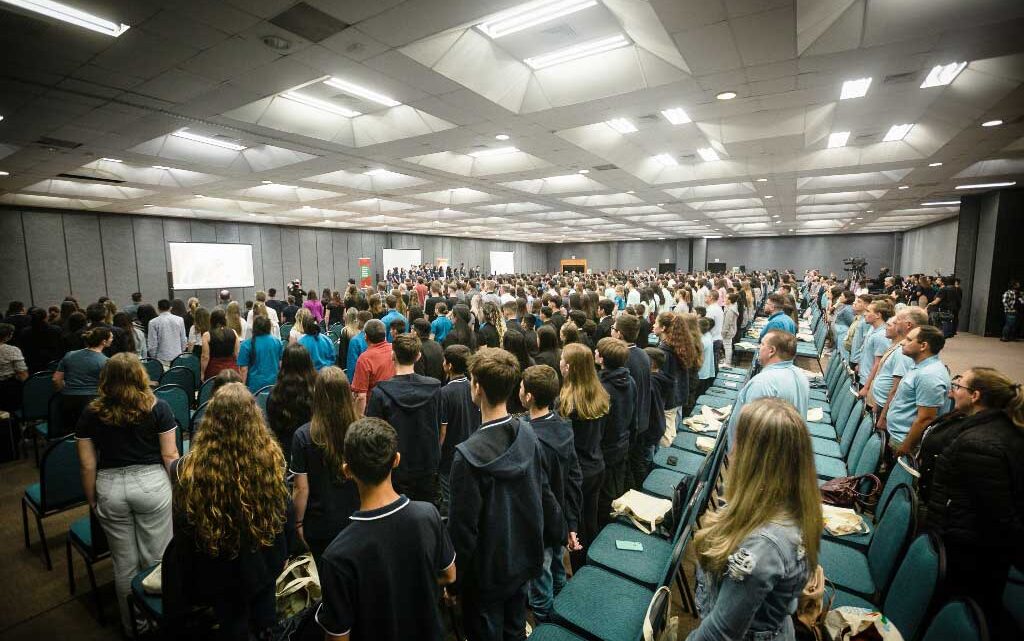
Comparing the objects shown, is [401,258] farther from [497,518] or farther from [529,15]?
[497,518]

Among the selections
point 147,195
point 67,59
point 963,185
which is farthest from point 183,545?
point 963,185

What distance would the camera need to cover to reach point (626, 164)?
7.62 meters

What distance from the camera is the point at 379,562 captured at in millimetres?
1376

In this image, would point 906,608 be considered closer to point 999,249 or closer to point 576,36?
point 576,36

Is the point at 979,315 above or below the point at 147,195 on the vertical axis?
below

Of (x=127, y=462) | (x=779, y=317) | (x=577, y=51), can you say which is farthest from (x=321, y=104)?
(x=779, y=317)

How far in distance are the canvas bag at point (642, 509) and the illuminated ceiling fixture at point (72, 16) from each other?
4.75m

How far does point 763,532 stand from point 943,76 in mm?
5839

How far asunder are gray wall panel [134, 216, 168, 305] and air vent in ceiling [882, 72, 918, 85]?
1826 centimetres

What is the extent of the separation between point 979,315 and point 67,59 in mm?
17710

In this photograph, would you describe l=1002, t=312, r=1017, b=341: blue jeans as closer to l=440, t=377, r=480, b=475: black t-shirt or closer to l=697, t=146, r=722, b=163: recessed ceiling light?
l=697, t=146, r=722, b=163: recessed ceiling light

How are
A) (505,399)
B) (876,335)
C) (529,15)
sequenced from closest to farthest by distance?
(505,399), (529,15), (876,335)

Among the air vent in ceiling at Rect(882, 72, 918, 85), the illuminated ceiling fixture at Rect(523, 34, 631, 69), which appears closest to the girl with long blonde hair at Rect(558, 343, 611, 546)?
the illuminated ceiling fixture at Rect(523, 34, 631, 69)

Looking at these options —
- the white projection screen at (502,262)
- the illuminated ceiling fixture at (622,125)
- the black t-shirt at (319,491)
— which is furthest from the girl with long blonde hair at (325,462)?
the white projection screen at (502,262)
